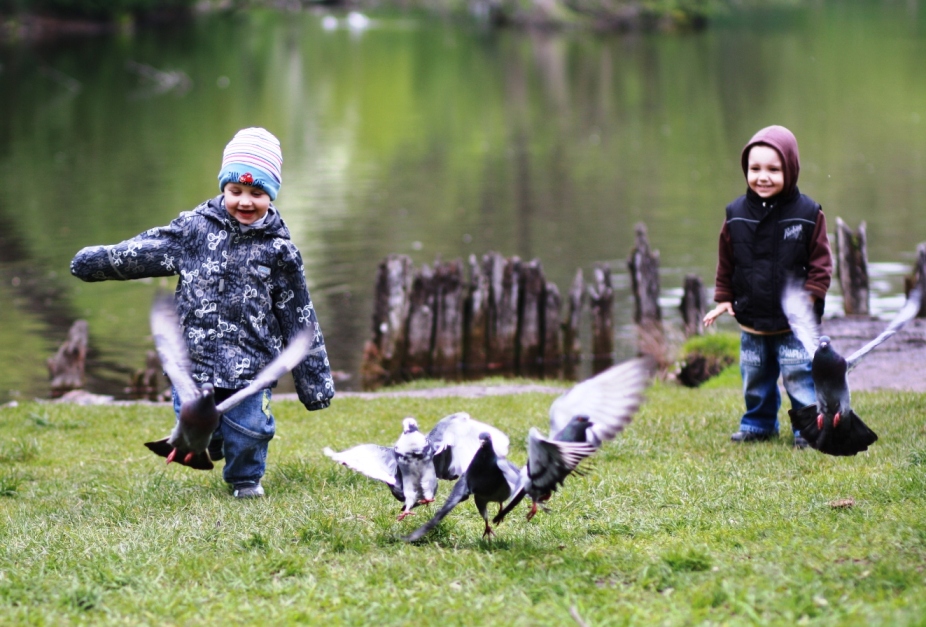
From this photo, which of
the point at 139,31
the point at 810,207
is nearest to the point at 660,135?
the point at 810,207

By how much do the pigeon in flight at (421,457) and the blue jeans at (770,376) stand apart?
3.15 meters

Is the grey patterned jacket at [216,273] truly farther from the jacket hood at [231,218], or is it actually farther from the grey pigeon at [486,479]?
the grey pigeon at [486,479]

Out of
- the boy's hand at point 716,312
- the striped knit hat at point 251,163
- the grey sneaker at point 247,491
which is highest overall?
the striped knit hat at point 251,163

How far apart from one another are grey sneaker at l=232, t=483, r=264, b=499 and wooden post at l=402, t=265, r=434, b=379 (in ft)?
22.3

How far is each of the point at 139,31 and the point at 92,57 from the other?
67.2 ft

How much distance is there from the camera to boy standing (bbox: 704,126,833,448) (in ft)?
24.2

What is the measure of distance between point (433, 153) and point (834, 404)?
90.9 ft

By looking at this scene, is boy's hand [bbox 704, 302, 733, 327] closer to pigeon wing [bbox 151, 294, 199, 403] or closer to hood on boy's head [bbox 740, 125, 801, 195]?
hood on boy's head [bbox 740, 125, 801, 195]

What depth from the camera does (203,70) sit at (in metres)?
55.3

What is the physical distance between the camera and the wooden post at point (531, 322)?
1362 cm

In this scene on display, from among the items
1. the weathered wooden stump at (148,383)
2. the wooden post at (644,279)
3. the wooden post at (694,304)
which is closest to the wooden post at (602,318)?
the wooden post at (644,279)

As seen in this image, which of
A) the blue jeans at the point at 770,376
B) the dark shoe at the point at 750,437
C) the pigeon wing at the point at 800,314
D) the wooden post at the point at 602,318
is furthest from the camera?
the wooden post at the point at 602,318

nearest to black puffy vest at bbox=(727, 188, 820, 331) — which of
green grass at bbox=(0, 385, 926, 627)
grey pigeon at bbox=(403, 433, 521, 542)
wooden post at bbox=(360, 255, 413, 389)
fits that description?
green grass at bbox=(0, 385, 926, 627)

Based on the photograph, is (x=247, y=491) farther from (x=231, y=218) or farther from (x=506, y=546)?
(x=506, y=546)
